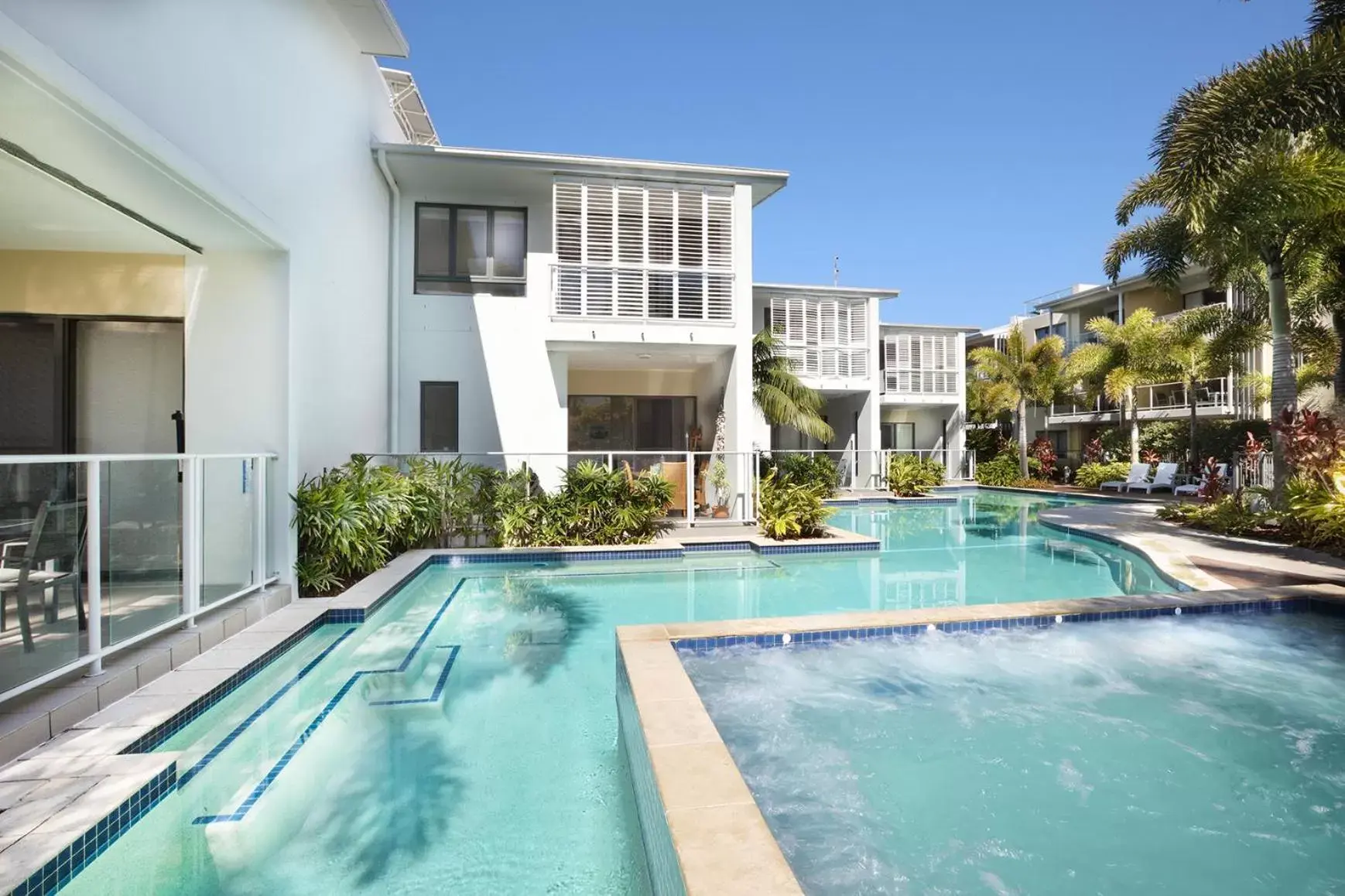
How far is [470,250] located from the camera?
39.1 ft

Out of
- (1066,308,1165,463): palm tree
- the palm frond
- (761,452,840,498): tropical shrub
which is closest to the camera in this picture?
the palm frond

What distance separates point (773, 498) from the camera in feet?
35.4

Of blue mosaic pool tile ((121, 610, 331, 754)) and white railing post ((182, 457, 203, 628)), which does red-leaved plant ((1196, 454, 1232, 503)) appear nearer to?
blue mosaic pool tile ((121, 610, 331, 754))

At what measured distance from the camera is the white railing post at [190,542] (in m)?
4.99

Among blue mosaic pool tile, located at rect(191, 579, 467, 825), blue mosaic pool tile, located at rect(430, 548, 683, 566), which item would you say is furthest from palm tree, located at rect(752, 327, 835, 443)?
blue mosaic pool tile, located at rect(191, 579, 467, 825)

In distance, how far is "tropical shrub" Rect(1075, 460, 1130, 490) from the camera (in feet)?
67.6

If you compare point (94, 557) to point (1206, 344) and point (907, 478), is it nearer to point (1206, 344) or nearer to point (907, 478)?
point (907, 478)

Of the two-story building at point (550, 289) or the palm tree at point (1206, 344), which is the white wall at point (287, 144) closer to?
the two-story building at point (550, 289)

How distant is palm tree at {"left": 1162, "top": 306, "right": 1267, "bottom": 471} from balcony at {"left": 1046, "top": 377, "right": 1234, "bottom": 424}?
95 centimetres

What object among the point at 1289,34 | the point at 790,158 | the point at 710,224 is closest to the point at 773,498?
the point at 710,224

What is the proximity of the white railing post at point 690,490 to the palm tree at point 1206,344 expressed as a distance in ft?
45.2

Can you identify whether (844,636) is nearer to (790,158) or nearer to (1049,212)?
(790,158)

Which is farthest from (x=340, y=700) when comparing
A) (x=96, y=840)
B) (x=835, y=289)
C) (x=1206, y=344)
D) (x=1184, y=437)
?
(x=1184, y=437)

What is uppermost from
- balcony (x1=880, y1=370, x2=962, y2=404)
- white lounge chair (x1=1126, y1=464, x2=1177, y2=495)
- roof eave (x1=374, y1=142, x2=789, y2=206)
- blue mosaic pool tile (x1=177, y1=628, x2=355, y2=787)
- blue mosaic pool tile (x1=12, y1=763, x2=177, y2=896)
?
roof eave (x1=374, y1=142, x2=789, y2=206)
